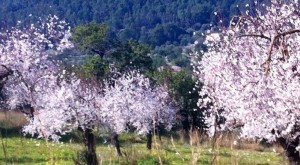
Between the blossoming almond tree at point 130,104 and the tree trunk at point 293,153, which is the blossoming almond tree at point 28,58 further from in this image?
Result: the tree trunk at point 293,153

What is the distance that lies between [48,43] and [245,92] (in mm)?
19187

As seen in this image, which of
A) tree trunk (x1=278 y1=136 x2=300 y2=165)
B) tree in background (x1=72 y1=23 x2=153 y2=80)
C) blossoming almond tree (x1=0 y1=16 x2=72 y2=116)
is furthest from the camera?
tree in background (x1=72 y1=23 x2=153 y2=80)

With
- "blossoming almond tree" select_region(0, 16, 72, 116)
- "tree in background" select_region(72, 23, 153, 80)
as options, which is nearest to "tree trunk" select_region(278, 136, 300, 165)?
"blossoming almond tree" select_region(0, 16, 72, 116)

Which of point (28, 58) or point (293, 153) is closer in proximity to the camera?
point (293, 153)

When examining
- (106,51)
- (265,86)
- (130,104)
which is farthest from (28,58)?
(106,51)

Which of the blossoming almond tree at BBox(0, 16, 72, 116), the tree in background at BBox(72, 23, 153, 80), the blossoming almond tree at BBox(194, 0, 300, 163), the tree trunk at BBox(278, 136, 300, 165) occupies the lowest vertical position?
the tree trunk at BBox(278, 136, 300, 165)

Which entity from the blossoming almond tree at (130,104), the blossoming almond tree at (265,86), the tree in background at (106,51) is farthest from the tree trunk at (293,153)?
the tree in background at (106,51)

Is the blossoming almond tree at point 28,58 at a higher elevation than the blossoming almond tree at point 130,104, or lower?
higher

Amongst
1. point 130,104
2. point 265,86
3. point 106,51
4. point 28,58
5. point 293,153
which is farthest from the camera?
point 106,51

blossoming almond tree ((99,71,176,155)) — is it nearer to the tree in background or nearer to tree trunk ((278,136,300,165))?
tree trunk ((278,136,300,165))

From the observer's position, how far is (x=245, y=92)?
15281 mm

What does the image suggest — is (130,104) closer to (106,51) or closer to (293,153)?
(293,153)

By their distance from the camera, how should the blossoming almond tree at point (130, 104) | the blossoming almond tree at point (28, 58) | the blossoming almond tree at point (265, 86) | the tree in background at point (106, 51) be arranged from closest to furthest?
the blossoming almond tree at point (265, 86), the blossoming almond tree at point (28, 58), the blossoming almond tree at point (130, 104), the tree in background at point (106, 51)

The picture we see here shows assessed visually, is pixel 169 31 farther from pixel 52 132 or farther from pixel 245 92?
pixel 245 92
